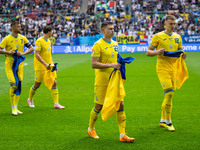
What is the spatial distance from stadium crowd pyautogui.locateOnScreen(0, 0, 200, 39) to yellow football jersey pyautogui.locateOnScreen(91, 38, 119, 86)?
31.0 m

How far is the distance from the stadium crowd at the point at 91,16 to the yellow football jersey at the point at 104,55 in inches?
1220

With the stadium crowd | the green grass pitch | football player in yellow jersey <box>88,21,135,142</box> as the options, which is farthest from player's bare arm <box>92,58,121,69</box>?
the stadium crowd

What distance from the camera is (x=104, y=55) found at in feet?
20.3

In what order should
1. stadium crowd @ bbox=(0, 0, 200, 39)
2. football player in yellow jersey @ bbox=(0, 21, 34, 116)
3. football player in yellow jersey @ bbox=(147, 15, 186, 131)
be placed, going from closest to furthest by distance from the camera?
football player in yellow jersey @ bbox=(147, 15, 186, 131)
football player in yellow jersey @ bbox=(0, 21, 34, 116)
stadium crowd @ bbox=(0, 0, 200, 39)

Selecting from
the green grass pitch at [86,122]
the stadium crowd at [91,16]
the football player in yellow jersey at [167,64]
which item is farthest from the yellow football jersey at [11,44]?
the stadium crowd at [91,16]

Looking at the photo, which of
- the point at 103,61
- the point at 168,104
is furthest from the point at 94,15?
the point at 103,61

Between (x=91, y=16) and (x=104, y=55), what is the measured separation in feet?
119

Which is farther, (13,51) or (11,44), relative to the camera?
(11,44)

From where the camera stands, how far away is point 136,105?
979 centimetres

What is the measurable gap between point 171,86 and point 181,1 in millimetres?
37059

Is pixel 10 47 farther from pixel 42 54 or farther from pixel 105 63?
pixel 105 63

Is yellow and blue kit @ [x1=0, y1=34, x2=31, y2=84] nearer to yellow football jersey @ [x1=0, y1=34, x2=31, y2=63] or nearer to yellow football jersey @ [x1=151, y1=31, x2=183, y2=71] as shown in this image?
yellow football jersey @ [x1=0, y1=34, x2=31, y2=63]

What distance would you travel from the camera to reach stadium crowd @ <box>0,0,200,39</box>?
38375 millimetres

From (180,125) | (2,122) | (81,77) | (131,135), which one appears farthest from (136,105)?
(81,77)
